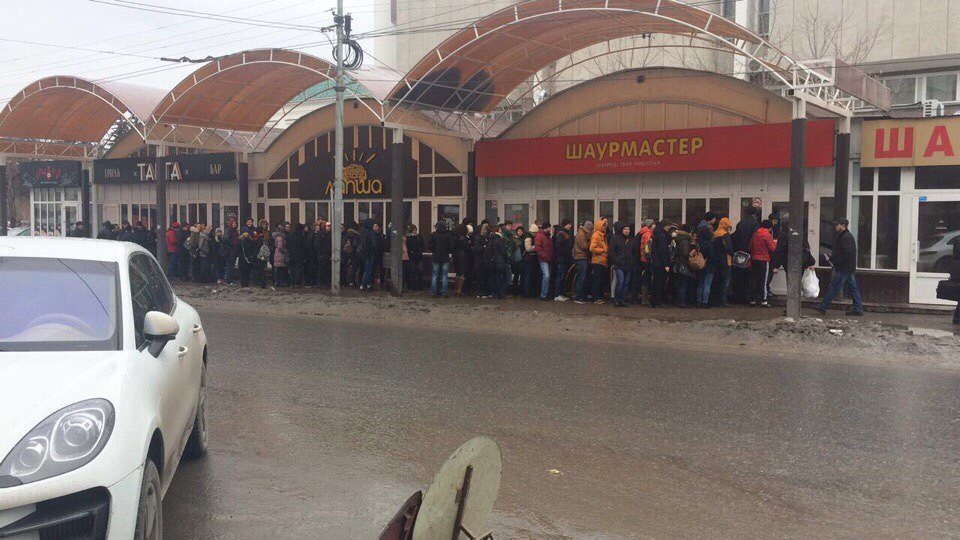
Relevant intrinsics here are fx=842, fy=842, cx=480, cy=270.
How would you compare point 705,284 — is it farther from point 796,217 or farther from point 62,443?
point 62,443

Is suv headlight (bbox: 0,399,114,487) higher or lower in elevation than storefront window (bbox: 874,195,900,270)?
lower

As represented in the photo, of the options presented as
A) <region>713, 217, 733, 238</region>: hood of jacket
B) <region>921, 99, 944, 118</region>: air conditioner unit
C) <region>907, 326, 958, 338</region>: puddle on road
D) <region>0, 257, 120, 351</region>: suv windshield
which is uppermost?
<region>921, 99, 944, 118</region>: air conditioner unit

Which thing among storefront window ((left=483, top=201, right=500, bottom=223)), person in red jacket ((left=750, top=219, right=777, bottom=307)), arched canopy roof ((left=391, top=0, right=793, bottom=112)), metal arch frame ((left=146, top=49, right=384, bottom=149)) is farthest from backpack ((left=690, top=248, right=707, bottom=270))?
metal arch frame ((left=146, top=49, right=384, bottom=149))

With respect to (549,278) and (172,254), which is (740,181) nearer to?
(549,278)

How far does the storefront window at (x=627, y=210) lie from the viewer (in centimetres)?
1959

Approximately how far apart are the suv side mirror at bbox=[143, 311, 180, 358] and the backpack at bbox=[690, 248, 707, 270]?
12.9m

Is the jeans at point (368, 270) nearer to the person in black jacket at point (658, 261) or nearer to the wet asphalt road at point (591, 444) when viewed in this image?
the person in black jacket at point (658, 261)

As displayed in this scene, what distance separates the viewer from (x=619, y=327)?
567 inches

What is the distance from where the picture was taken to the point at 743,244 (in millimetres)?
16422

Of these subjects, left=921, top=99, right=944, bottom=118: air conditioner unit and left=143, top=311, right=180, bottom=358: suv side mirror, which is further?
left=921, top=99, right=944, bottom=118: air conditioner unit

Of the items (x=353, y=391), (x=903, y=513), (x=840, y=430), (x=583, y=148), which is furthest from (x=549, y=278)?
(x=903, y=513)

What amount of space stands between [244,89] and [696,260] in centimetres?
1436

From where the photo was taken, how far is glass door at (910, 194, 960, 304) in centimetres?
1602

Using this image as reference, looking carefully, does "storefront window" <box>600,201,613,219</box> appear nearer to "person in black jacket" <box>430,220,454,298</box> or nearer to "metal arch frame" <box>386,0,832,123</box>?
"person in black jacket" <box>430,220,454,298</box>
